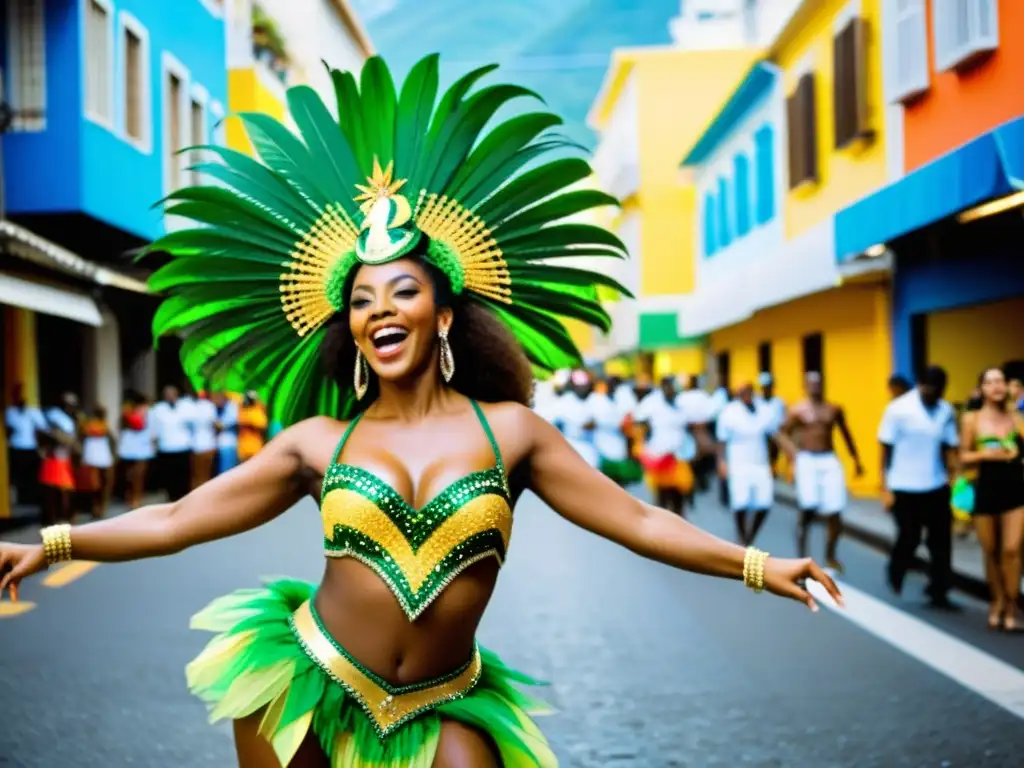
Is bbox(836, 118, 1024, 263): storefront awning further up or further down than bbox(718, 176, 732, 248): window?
further down

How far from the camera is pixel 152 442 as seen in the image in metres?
19.1

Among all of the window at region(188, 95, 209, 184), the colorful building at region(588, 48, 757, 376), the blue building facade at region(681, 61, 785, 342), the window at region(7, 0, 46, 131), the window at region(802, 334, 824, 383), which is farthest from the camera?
the colorful building at region(588, 48, 757, 376)

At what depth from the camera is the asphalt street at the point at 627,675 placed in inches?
245

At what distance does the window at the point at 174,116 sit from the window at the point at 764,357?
439 inches

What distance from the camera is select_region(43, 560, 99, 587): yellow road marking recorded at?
1203cm

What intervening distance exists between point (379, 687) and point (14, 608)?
7935mm

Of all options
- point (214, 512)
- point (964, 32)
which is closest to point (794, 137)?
point (964, 32)

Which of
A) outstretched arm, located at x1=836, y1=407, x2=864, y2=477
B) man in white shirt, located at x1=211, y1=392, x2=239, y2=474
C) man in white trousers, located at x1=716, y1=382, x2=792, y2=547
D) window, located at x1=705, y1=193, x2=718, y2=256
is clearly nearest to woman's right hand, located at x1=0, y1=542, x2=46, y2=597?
outstretched arm, located at x1=836, y1=407, x2=864, y2=477

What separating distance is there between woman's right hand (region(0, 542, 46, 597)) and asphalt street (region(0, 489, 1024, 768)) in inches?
102

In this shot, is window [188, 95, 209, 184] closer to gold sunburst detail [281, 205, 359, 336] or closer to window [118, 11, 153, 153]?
window [118, 11, 153, 153]

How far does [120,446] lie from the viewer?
18.9m

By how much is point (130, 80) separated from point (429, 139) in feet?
60.9

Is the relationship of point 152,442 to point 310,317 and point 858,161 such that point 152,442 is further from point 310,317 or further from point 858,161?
point 310,317

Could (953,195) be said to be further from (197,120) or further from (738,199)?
(197,120)
